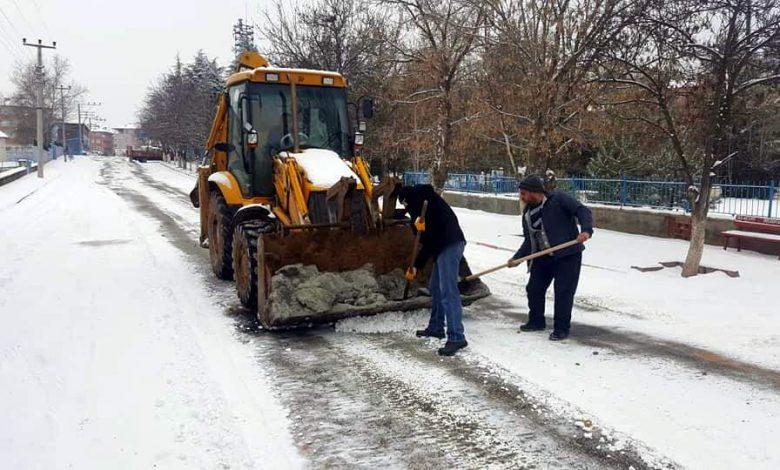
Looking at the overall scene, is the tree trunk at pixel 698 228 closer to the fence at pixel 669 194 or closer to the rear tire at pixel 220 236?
the fence at pixel 669 194

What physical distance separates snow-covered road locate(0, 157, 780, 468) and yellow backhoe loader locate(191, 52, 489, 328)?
1.26ft

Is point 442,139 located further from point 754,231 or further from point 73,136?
point 73,136

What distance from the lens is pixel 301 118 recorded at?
8.03 meters

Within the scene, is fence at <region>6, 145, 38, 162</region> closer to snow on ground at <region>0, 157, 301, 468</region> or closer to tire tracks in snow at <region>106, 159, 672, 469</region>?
snow on ground at <region>0, 157, 301, 468</region>

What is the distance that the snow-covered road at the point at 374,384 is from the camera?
3752mm

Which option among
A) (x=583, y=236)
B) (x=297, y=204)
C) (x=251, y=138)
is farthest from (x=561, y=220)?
(x=251, y=138)

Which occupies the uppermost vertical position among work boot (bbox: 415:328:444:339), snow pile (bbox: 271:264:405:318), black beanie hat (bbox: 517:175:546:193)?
black beanie hat (bbox: 517:175:546:193)

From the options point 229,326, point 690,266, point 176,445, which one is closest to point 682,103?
point 690,266

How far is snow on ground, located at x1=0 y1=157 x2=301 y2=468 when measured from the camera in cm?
374

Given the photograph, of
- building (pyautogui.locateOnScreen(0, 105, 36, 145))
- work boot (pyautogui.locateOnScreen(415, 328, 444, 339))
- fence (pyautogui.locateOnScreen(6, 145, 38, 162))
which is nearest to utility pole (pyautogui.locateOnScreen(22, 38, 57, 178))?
fence (pyautogui.locateOnScreen(6, 145, 38, 162))

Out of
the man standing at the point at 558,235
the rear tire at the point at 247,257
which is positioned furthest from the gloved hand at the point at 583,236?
the rear tire at the point at 247,257

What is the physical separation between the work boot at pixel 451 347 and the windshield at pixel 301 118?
345 cm

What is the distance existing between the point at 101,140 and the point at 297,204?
175 meters

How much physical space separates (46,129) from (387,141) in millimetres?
61195
